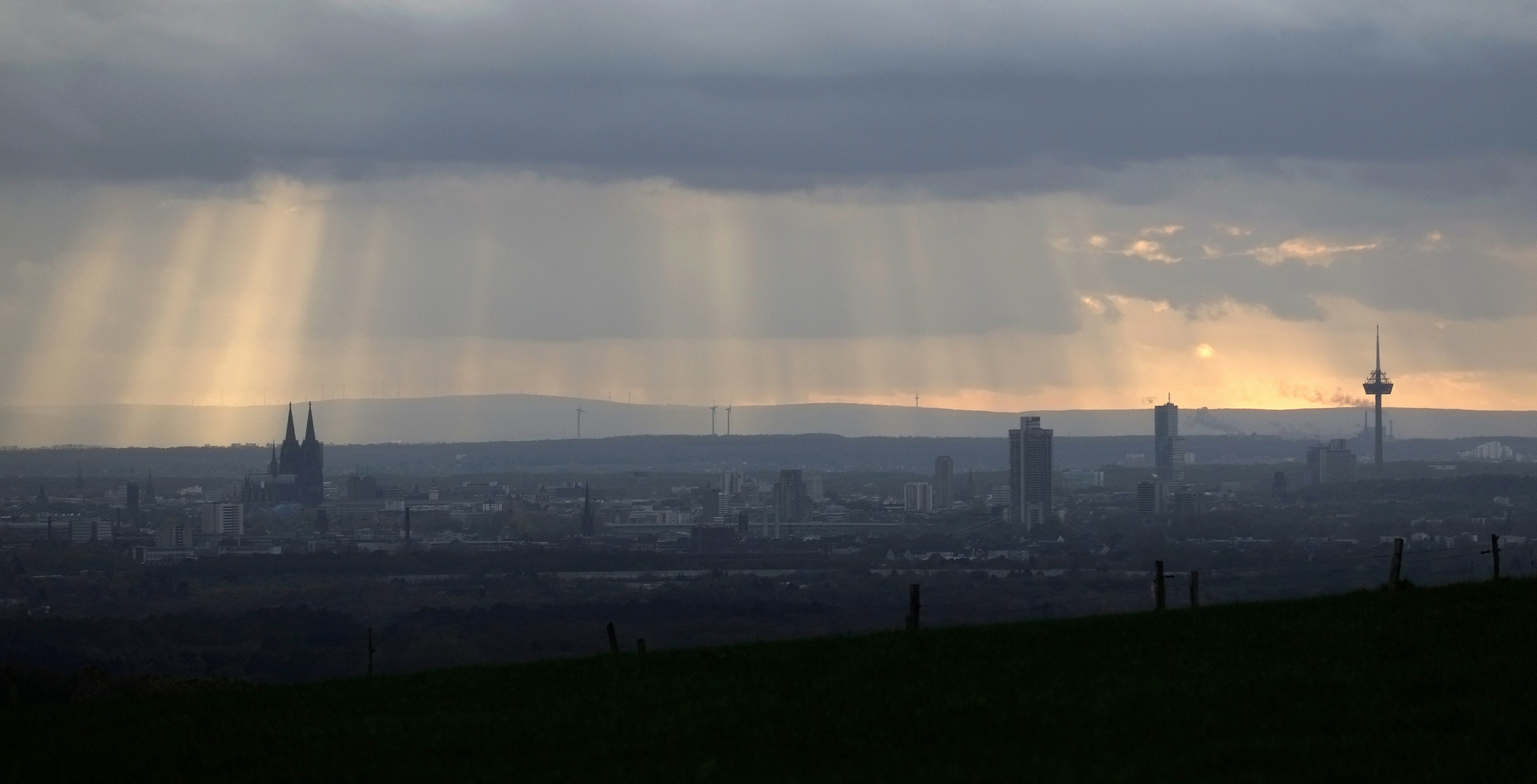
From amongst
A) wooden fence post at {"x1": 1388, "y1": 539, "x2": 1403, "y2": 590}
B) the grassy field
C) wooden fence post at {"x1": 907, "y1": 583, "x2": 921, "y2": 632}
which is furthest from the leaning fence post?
wooden fence post at {"x1": 1388, "y1": 539, "x2": 1403, "y2": 590}

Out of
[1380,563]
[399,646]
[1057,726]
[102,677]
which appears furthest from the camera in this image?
[1380,563]

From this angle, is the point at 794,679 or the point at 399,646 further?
the point at 399,646

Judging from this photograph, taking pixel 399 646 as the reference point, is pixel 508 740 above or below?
above

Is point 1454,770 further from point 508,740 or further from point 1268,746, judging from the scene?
point 508,740

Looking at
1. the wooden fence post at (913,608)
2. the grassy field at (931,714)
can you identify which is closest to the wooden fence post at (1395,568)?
the grassy field at (931,714)

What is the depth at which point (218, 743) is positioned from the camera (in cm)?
3066

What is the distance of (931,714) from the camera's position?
96.8 feet

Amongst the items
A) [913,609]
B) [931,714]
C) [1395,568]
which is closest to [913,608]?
[913,609]

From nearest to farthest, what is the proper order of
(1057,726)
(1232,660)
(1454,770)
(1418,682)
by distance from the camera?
(1454,770)
(1057,726)
(1418,682)
(1232,660)

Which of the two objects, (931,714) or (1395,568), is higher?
(1395,568)

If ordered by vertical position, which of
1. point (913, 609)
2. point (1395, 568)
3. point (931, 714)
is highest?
point (1395, 568)

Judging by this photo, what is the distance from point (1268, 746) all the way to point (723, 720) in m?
8.91

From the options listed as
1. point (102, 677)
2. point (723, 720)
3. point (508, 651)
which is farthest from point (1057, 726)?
point (508, 651)

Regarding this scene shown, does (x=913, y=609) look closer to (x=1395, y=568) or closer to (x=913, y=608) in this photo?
(x=913, y=608)
